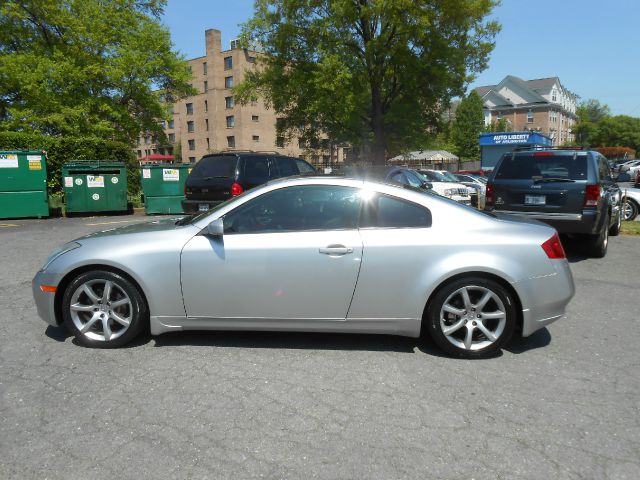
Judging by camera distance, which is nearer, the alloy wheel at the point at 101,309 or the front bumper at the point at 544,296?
the front bumper at the point at 544,296

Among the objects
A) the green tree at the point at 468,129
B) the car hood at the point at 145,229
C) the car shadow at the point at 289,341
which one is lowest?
the car shadow at the point at 289,341

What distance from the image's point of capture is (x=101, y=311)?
13.4ft

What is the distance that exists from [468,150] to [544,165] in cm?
6410

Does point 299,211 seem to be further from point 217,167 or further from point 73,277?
point 217,167

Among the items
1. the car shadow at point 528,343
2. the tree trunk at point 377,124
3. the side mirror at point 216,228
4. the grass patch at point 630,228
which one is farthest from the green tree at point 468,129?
the side mirror at point 216,228

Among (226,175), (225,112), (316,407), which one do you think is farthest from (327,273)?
(225,112)

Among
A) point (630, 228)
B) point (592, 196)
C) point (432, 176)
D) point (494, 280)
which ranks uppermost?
point (432, 176)

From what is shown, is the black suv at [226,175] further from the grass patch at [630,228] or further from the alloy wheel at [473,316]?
the grass patch at [630,228]

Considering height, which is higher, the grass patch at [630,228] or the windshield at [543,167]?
the windshield at [543,167]

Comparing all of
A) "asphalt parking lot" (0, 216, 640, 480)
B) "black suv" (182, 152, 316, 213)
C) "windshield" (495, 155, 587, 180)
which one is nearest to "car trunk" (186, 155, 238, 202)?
"black suv" (182, 152, 316, 213)

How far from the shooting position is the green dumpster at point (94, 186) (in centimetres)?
1375

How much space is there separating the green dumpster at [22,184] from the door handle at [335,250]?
12.3 m

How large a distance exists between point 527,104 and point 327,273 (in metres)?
91.3

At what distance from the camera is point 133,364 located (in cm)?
379
